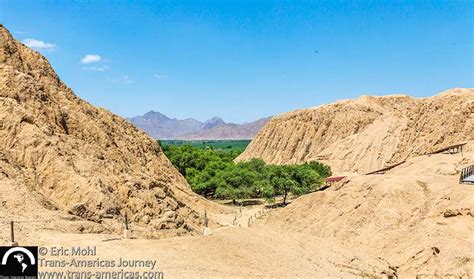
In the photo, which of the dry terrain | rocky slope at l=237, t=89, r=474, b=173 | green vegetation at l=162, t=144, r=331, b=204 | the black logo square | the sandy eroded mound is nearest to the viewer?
the black logo square

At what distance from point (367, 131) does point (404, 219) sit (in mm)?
48653

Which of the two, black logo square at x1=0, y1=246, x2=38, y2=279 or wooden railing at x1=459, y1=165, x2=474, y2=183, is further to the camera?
wooden railing at x1=459, y1=165, x2=474, y2=183

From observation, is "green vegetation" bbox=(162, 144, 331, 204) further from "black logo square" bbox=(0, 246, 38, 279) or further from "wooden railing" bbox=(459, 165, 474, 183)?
"black logo square" bbox=(0, 246, 38, 279)

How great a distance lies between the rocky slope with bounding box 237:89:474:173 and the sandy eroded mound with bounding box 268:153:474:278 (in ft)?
70.6

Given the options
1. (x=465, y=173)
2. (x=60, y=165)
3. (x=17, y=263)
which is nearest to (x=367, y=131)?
(x=465, y=173)

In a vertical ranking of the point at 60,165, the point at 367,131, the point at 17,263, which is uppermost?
the point at 367,131

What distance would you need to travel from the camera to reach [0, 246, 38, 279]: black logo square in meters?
12.0

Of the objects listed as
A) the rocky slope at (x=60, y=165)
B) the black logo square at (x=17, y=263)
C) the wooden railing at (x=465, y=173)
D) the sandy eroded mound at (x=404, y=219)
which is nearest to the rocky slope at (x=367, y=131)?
the sandy eroded mound at (x=404, y=219)

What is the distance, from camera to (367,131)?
72.8 metres

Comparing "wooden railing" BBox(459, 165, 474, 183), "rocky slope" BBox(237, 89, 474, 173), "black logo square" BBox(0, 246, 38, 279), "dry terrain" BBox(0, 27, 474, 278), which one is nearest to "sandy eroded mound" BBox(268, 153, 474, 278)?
"dry terrain" BBox(0, 27, 474, 278)

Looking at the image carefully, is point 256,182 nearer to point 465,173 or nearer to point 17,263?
point 465,173

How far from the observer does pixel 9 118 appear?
76.9ft

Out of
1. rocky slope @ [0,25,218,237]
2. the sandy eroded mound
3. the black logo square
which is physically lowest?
the sandy eroded mound

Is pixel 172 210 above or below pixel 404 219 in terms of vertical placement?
above
